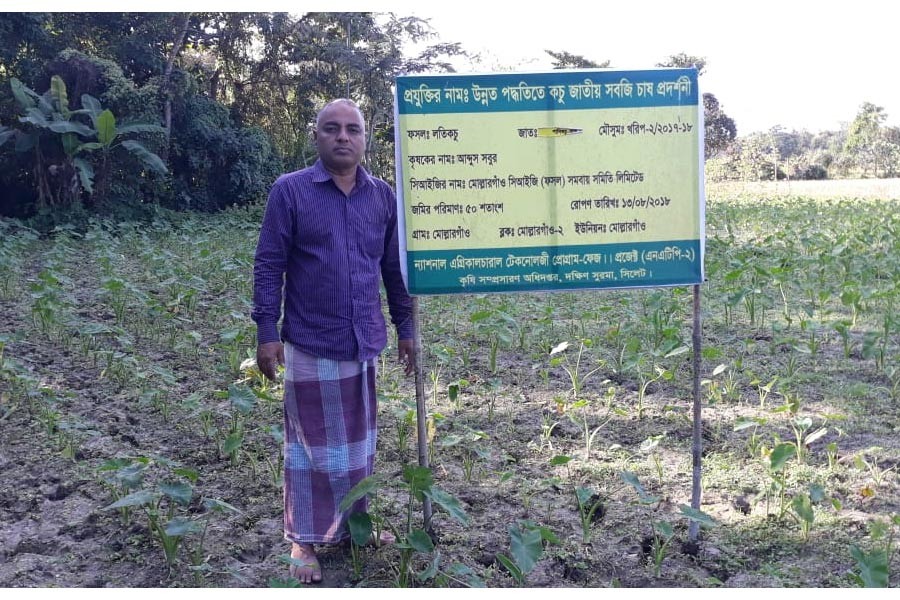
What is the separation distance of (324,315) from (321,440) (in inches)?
16.5

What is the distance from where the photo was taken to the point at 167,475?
11.4ft

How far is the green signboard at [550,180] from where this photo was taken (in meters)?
2.65

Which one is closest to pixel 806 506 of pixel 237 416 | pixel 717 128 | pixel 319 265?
pixel 319 265

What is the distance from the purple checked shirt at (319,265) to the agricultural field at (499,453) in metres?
0.51

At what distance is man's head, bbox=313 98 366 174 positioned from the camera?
100 inches

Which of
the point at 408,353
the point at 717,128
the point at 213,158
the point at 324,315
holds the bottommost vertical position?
the point at 408,353

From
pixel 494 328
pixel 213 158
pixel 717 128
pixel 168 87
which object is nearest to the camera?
pixel 494 328

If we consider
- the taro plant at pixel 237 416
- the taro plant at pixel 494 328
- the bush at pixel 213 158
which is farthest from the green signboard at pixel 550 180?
the bush at pixel 213 158

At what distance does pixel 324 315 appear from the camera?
2.60 m

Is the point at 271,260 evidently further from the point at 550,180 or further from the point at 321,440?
the point at 550,180

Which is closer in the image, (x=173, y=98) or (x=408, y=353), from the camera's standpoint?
(x=408, y=353)

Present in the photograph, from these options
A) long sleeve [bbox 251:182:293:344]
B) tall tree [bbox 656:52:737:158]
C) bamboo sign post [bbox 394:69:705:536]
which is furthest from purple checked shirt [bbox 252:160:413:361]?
tall tree [bbox 656:52:737:158]

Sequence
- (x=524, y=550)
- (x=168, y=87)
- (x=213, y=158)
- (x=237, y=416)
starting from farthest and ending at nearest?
(x=213, y=158) < (x=168, y=87) < (x=237, y=416) < (x=524, y=550)

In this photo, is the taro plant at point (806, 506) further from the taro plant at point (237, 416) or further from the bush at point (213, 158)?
the bush at point (213, 158)
